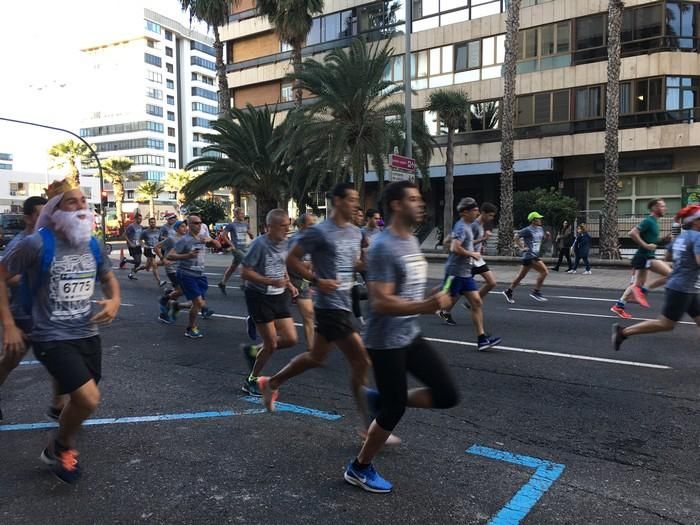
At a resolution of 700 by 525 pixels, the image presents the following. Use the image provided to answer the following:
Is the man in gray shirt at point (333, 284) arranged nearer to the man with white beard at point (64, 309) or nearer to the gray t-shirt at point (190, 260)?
the man with white beard at point (64, 309)

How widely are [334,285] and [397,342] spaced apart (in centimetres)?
101

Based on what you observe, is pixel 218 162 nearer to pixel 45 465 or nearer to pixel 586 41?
pixel 586 41

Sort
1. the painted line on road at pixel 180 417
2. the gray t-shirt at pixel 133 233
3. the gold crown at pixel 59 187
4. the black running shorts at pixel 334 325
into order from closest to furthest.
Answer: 1. the gold crown at pixel 59 187
2. the black running shorts at pixel 334 325
3. the painted line on road at pixel 180 417
4. the gray t-shirt at pixel 133 233

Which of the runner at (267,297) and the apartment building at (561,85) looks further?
the apartment building at (561,85)

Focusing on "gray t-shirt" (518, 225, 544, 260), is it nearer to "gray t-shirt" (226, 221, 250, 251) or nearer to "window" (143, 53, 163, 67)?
"gray t-shirt" (226, 221, 250, 251)

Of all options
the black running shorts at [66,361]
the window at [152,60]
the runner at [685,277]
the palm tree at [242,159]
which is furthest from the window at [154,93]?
A: the black running shorts at [66,361]

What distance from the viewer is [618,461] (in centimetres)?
372

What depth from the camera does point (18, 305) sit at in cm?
445

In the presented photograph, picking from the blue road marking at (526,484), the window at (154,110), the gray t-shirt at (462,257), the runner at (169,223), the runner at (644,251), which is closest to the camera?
the blue road marking at (526,484)

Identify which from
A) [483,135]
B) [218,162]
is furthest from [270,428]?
[483,135]

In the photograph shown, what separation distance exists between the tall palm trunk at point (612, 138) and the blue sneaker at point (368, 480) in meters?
18.9

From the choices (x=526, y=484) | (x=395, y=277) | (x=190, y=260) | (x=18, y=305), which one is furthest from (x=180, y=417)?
(x=190, y=260)

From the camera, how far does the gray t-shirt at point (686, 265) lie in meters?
5.73

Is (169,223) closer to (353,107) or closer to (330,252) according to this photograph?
(330,252)
